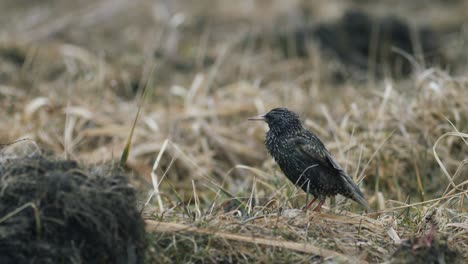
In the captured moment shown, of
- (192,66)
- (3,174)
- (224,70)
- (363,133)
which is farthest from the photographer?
(192,66)

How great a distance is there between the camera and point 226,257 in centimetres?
353

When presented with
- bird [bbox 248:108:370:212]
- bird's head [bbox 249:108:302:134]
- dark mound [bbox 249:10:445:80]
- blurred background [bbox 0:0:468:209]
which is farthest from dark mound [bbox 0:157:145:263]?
dark mound [bbox 249:10:445:80]

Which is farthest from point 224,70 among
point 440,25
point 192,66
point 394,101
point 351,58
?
point 440,25

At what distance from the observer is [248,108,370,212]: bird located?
4707 millimetres

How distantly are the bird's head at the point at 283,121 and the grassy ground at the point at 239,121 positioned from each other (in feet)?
1.27

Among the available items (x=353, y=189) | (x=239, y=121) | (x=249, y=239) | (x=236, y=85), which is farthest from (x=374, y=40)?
(x=249, y=239)

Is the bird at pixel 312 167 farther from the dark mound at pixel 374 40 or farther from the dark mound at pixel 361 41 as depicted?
the dark mound at pixel 374 40

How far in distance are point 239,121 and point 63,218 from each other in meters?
4.80

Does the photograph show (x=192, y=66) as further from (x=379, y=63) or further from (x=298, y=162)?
(x=298, y=162)

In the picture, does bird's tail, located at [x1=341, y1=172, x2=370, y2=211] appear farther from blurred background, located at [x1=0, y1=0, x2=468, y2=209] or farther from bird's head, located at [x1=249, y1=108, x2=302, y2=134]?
bird's head, located at [x1=249, y1=108, x2=302, y2=134]

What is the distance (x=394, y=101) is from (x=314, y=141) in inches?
72.3

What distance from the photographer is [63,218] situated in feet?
10.3

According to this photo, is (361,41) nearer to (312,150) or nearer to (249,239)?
(312,150)

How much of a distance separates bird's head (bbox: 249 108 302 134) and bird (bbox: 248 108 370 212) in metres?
0.05
